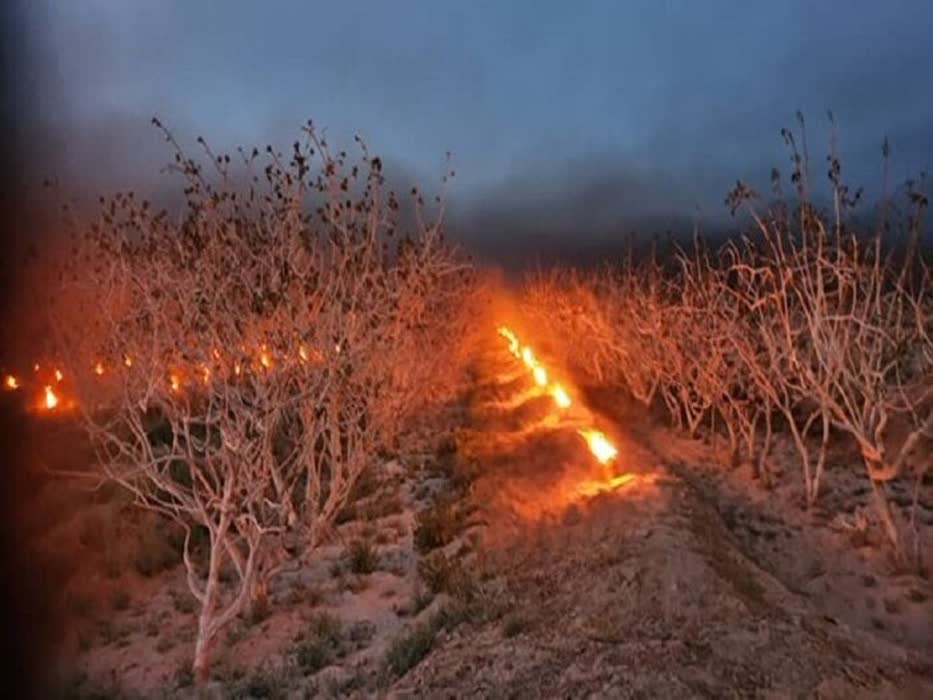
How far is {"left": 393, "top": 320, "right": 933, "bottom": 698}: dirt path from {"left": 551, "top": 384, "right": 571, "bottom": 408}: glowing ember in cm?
660

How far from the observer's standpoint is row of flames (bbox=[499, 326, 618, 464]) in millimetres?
14836

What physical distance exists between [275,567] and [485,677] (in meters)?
4.29

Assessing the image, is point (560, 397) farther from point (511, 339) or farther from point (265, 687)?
point (265, 687)

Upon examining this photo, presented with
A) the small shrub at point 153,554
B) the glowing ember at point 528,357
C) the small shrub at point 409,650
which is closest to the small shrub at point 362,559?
the small shrub at point 153,554

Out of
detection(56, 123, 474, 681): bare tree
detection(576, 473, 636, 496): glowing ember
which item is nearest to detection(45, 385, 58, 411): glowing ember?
detection(56, 123, 474, 681): bare tree

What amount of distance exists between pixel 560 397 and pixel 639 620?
13275 mm

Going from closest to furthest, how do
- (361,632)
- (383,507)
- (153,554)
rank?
(361,632) < (153,554) < (383,507)

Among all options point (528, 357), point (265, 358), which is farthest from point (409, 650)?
point (528, 357)

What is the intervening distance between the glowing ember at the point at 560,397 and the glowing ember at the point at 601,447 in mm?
4074

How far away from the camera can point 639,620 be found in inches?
310

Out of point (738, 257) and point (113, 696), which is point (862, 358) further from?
point (113, 696)

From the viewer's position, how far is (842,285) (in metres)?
10.9

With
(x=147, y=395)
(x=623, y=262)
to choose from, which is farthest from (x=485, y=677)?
(x=623, y=262)

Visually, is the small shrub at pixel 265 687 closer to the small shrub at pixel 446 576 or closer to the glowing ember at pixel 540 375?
the small shrub at pixel 446 576
